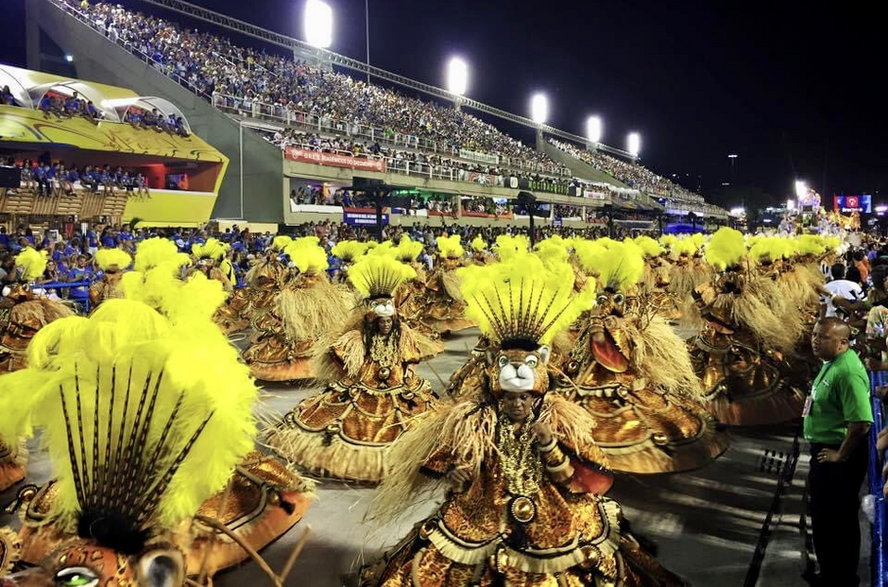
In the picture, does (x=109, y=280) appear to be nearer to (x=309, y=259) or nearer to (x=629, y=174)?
(x=309, y=259)

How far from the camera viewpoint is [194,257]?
12.8 m

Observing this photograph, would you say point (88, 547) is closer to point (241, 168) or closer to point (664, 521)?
point (664, 521)

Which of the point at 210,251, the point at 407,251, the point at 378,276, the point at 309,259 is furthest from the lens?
the point at 210,251

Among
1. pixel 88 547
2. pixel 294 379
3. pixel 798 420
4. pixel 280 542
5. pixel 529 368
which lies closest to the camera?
pixel 88 547

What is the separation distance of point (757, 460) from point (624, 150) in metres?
83.1

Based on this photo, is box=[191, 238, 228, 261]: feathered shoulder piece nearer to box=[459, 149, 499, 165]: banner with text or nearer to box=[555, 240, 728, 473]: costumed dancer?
box=[555, 240, 728, 473]: costumed dancer

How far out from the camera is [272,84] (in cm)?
3097

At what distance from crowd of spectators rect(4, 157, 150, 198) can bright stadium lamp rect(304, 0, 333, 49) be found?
71.7 feet

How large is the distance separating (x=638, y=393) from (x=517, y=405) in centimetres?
295

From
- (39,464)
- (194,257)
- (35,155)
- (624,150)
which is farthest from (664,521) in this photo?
(624,150)

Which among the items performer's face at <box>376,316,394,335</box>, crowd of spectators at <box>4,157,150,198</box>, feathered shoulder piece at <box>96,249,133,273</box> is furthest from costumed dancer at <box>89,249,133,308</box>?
crowd of spectators at <box>4,157,150,198</box>

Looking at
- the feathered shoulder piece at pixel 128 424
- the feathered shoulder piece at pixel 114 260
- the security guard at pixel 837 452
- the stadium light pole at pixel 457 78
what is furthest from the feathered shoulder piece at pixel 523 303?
the stadium light pole at pixel 457 78

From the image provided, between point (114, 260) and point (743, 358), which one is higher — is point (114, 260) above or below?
above

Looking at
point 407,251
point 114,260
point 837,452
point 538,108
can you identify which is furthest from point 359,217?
point 538,108
